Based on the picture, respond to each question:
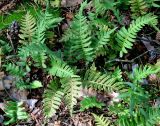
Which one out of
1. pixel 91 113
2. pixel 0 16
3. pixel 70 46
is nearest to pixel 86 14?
pixel 70 46

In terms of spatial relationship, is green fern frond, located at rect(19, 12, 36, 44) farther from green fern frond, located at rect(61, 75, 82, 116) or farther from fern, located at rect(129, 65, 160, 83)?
fern, located at rect(129, 65, 160, 83)

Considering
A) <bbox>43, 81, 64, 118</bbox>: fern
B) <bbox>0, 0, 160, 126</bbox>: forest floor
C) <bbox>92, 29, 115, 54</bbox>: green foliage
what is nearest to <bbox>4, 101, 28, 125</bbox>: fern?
<bbox>0, 0, 160, 126</bbox>: forest floor

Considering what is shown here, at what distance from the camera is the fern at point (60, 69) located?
362cm

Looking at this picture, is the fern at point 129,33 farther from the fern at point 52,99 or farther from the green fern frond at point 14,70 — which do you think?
the green fern frond at point 14,70

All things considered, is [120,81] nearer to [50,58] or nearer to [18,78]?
[50,58]

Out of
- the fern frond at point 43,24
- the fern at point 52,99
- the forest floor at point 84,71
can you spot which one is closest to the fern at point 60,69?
the forest floor at point 84,71

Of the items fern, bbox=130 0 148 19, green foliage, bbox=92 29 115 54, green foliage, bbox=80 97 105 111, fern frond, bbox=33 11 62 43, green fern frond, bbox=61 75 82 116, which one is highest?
fern, bbox=130 0 148 19

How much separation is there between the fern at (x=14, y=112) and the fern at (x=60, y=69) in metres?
0.48

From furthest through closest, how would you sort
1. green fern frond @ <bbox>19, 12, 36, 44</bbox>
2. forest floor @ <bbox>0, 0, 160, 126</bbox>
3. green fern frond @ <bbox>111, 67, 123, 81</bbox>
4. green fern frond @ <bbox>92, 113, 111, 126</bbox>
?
1. green fern frond @ <bbox>19, 12, 36, 44</bbox>
2. green fern frond @ <bbox>111, 67, 123, 81</bbox>
3. forest floor @ <bbox>0, 0, 160, 126</bbox>
4. green fern frond @ <bbox>92, 113, 111, 126</bbox>

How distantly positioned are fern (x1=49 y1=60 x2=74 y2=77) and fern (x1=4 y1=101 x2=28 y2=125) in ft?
1.59

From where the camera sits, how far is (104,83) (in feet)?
12.2

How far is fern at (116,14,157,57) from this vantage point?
3.77 meters

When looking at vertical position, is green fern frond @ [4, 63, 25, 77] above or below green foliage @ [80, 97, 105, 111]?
above

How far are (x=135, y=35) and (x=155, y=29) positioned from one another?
0.80 ft
